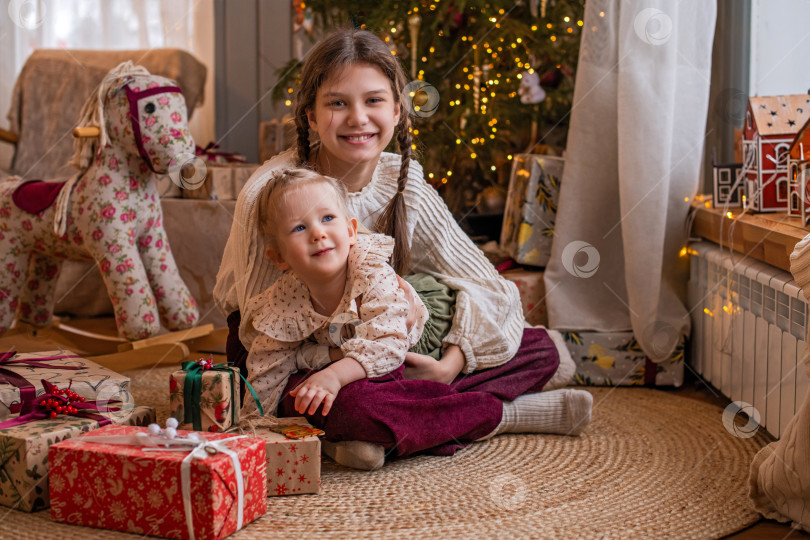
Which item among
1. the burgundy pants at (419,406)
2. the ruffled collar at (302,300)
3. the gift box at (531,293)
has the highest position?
the ruffled collar at (302,300)

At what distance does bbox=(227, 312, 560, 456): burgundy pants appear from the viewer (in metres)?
1.34

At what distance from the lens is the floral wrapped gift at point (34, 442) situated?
1.19 m

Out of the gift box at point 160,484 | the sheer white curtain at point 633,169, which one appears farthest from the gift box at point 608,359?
the gift box at point 160,484

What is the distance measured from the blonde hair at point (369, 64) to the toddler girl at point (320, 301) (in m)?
0.11

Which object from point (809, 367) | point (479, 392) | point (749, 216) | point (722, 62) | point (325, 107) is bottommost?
point (479, 392)

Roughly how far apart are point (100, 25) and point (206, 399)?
2755 mm

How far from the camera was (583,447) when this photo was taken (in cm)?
151

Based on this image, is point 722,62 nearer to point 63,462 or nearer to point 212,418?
point 212,418

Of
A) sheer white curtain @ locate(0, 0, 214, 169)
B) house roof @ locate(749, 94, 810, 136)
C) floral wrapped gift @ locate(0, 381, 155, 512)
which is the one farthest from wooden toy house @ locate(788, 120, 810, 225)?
sheer white curtain @ locate(0, 0, 214, 169)

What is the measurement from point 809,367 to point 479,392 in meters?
0.57

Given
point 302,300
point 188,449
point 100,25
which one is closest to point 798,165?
point 302,300

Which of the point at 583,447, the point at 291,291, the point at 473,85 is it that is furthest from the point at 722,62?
the point at 291,291

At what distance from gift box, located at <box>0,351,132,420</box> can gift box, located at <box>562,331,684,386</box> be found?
1.05 m

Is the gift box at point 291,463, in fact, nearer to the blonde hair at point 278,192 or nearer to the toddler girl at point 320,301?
the toddler girl at point 320,301
